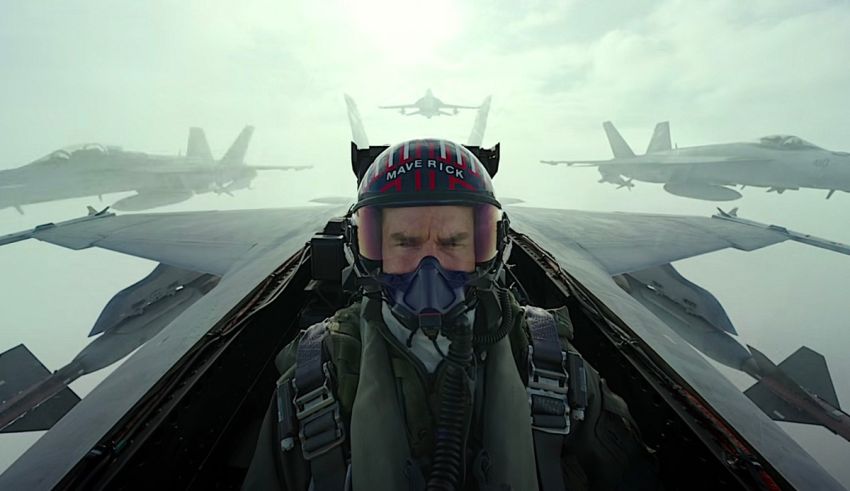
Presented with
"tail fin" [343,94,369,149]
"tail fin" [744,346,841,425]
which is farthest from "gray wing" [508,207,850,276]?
"tail fin" [343,94,369,149]

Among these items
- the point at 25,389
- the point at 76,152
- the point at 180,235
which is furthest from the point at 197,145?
the point at 25,389

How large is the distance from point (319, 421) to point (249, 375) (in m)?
1.16

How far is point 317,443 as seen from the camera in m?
1.10

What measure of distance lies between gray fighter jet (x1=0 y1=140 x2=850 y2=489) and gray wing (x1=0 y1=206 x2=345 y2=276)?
0.15ft

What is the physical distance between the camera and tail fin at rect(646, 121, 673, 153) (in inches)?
995

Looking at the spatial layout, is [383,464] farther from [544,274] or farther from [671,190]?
[671,190]

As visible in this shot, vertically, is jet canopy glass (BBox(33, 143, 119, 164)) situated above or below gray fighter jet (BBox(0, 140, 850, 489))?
above

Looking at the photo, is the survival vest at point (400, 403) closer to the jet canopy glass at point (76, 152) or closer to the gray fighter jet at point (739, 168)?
the gray fighter jet at point (739, 168)

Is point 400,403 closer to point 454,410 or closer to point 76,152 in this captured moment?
point 454,410

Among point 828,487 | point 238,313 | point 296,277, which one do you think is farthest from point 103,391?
point 828,487

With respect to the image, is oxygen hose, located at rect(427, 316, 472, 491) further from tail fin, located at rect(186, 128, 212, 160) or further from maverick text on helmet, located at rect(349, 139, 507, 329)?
tail fin, located at rect(186, 128, 212, 160)

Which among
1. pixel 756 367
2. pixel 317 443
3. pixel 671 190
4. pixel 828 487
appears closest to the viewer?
pixel 317 443

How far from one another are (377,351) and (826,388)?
13.1 feet

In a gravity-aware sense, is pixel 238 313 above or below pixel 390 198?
below
